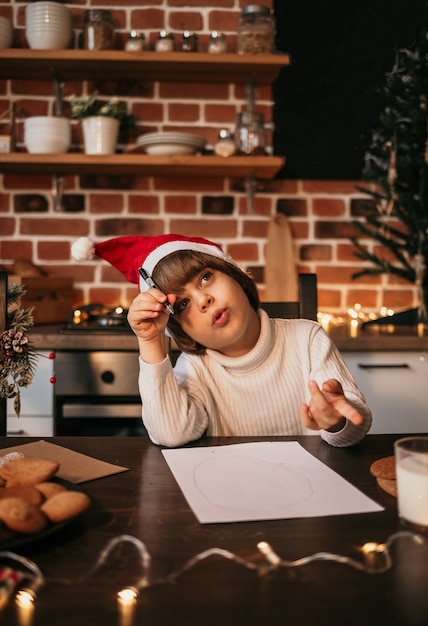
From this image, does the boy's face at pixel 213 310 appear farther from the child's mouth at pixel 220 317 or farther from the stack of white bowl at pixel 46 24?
the stack of white bowl at pixel 46 24

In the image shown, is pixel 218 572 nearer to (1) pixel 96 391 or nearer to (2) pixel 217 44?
(1) pixel 96 391

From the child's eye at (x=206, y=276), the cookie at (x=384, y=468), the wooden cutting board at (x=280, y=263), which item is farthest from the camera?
the wooden cutting board at (x=280, y=263)

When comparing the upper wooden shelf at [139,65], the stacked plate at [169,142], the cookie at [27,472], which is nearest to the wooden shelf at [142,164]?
the stacked plate at [169,142]

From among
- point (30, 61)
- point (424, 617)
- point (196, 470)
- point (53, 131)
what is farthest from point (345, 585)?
point (30, 61)

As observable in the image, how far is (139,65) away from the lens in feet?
7.58

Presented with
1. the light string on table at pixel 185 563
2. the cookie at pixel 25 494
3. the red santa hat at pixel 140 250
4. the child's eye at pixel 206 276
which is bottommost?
the light string on table at pixel 185 563

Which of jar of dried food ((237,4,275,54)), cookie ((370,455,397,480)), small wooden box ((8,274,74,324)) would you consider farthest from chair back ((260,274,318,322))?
jar of dried food ((237,4,275,54))

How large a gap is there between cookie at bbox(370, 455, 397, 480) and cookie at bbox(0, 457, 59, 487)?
42cm

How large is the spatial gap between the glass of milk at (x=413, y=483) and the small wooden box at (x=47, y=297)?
1630mm

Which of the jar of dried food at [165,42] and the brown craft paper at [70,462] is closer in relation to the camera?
the brown craft paper at [70,462]

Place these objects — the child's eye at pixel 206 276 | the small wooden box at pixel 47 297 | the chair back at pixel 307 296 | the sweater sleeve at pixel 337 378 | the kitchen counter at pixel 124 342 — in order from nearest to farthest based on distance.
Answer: the sweater sleeve at pixel 337 378
the child's eye at pixel 206 276
the chair back at pixel 307 296
the kitchen counter at pixel 124 342
the small wooden box at pixel 47 297

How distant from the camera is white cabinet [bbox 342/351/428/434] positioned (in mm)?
1925

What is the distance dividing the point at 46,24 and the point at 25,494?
6.80 feet

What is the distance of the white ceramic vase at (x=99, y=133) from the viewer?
2275mm
